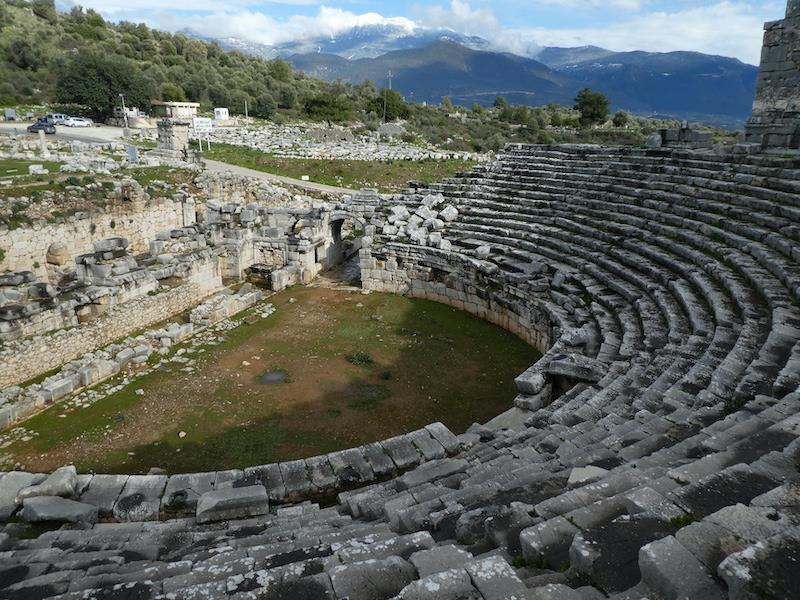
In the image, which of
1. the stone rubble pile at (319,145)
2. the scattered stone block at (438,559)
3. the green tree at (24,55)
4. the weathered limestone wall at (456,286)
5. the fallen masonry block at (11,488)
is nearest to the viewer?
the scattered stone block at (438,559)

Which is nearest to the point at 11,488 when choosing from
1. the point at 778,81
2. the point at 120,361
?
the point at 120,361

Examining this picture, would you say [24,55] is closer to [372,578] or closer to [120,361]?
[120,361]

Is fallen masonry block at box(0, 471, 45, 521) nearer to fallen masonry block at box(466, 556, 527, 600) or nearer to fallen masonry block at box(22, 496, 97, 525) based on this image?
fallen masonry block at box(22, 496, 97, 525)

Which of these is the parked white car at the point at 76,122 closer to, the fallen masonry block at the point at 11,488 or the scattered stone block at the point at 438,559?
the fallen masonry block at the point at 11,488

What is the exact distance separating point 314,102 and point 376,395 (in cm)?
5670

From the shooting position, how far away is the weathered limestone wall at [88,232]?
19906mm

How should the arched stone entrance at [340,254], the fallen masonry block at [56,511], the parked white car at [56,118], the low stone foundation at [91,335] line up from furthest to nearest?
1. the parked white car at [56,118]
2. the arched stone entrance at [340,254]
3. the low stone foundation at [91,335]
4. the fallen masonry block at [56,511]

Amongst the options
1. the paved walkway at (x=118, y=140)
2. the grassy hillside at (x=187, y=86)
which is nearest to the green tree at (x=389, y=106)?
the grassy hillside at (x=187, y=86)

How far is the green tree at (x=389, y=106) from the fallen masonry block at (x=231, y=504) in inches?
2426

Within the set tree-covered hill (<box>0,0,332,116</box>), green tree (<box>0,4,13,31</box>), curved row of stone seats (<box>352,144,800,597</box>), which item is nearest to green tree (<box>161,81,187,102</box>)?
tree-covered hill (<box>0,0,332,116</box>)

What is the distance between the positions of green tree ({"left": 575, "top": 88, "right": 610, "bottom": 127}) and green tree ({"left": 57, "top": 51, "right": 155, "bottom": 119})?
4666 cm

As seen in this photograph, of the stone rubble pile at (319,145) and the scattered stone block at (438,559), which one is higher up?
the stone rubble pile at (319,145)

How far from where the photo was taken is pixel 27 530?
704cm

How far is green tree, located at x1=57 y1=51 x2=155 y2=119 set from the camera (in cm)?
4872
